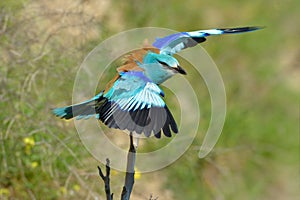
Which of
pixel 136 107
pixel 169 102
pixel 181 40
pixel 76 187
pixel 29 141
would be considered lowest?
pixel 76 187

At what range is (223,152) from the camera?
4324 mm

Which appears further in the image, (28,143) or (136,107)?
(28,143)

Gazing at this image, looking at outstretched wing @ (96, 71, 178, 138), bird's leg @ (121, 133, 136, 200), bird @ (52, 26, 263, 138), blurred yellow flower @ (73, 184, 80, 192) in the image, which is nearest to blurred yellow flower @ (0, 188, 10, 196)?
blurred yellow flower @ (73, 184, 80, 192)

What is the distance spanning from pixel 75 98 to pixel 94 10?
0.77 m

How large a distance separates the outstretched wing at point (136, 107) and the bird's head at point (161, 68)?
0.03m

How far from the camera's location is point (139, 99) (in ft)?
6.86

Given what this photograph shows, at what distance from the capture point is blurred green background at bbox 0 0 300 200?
332cm

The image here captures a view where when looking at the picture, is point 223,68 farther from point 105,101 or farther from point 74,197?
point 105,101

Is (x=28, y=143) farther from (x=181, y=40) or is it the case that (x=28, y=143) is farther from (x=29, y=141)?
(x=181, y=40)

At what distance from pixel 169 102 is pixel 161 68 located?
6.79ft

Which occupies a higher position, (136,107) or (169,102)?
(136,107)

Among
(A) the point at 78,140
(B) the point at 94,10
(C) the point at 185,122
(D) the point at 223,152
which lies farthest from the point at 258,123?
(A) the point at 78,140

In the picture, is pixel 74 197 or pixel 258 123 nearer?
pixel 74 197

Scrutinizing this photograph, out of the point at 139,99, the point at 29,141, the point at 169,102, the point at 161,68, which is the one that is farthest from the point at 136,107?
the point at 169,102
